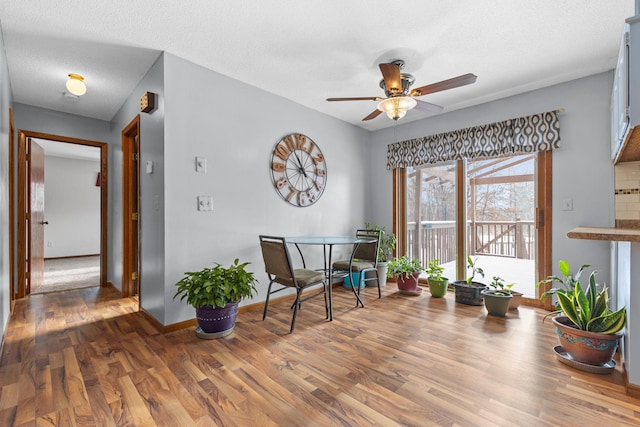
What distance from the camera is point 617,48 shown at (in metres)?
2.40

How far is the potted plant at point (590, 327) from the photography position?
1.86 metres

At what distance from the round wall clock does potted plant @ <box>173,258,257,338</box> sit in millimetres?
1279

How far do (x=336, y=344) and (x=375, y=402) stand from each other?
711 mm

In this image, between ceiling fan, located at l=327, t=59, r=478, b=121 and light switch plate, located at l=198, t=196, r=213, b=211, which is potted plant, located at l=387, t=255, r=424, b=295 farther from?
light switch plate, located at l=198, t=196, r=213, b=211

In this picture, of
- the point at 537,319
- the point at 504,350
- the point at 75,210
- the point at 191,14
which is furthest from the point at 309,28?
the point at 75,210

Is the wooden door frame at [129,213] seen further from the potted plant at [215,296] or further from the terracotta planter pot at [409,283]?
the terracotta planter pot at [409,283]

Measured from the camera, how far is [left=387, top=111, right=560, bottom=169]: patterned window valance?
3061 mm

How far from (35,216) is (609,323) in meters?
5.79

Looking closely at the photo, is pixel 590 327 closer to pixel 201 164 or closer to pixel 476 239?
pixel 476 239

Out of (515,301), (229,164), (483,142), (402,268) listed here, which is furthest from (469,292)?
(229,164)

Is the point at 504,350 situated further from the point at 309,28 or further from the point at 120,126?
the point at 120,126

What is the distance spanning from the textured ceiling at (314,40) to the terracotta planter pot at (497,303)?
216cm

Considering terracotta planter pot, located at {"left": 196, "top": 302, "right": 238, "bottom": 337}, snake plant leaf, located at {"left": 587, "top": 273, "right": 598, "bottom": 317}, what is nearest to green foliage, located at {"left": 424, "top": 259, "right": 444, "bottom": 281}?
snake plant leaf, located at {"left": 587, "top": 273, "right": 598, "bottom": 317}

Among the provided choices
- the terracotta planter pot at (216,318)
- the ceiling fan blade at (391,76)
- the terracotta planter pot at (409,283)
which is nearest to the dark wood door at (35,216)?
the terracotta planter pot at (216,318)
